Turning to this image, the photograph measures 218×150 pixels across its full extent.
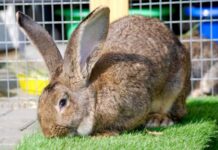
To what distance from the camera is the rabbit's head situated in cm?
338

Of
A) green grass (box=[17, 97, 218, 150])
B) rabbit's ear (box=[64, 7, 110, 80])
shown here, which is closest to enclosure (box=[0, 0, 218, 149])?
green grass (box=[17, 97, 218, 150])

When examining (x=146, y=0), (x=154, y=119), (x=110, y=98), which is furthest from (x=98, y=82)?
(x=146, y=0)

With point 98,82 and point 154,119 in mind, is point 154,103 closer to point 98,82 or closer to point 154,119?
point 154,119

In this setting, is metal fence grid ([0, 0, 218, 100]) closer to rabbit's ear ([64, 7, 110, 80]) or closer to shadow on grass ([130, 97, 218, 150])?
shadow on grass ([130, 97, 218, 150])

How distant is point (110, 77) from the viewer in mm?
3619

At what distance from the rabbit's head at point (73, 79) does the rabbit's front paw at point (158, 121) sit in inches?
Answer: 23.9

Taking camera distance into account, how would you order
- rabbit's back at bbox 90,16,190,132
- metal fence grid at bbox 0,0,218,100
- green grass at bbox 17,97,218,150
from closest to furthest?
1. green grass at bbox 17,97,218,150
2. rabbit's back at bbox 90,16,190,132
3. metal fence grid at bbox 0,0,218,100

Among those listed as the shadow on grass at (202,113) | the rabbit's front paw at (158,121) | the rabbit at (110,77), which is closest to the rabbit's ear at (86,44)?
the rabbit at (110,77)

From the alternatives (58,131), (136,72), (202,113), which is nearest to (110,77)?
(136,72)

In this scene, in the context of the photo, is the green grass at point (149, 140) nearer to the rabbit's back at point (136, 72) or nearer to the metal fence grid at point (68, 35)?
the rabbit's back at point (136, 72)

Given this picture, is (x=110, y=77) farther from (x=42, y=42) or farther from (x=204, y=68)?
(x=204, y=68)

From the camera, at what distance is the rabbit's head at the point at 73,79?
338 cm

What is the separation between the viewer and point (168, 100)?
4051 mm

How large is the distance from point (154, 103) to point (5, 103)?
195 centimetres
